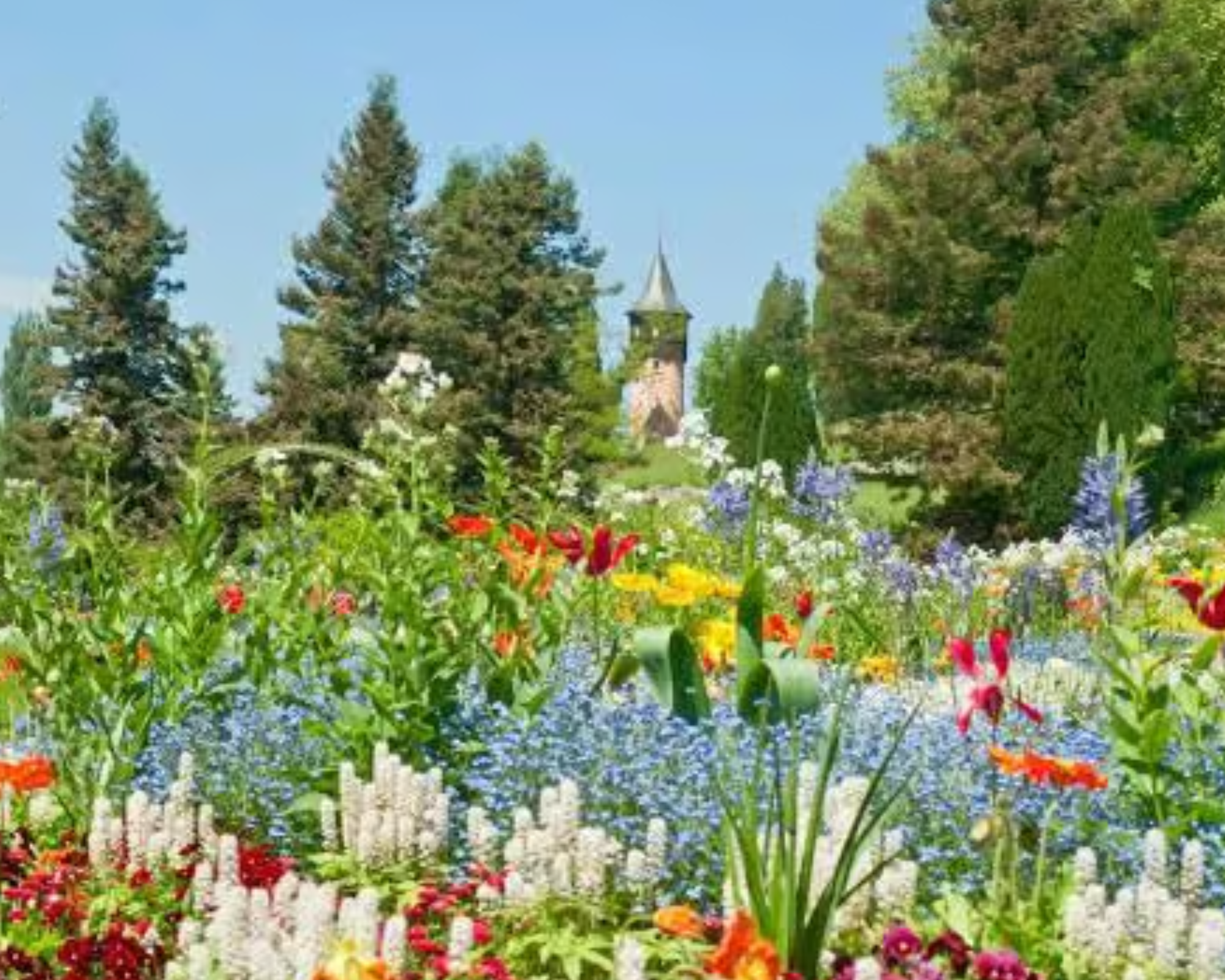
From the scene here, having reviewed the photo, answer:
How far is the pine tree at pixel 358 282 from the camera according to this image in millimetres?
33750

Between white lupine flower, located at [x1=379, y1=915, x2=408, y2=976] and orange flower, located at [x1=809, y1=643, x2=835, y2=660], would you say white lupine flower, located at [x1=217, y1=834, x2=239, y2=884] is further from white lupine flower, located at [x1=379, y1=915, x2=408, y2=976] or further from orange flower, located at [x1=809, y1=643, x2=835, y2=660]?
orange flower, located at [x1=809, y1=643, x2=835, y2=660]

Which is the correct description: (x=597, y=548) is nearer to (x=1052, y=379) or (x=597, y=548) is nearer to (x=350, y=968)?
(x=350, y=968)

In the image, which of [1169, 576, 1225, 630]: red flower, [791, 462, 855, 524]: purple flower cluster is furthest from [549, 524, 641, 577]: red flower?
[791, 462, 855, 524]: purple flower cluster

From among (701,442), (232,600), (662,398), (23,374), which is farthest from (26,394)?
(232,600)

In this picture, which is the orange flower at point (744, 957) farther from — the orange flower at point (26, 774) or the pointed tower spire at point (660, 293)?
the pointed tower spire at point (660, 293)

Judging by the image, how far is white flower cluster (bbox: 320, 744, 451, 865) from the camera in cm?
460

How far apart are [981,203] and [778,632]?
785 inches

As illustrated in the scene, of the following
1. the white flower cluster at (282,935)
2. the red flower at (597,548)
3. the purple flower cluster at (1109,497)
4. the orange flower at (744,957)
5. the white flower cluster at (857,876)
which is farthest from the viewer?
the red flower at (597,548)

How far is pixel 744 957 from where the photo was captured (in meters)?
3.01

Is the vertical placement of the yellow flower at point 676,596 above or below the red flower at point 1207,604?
above

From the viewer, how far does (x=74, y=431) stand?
6.38 meters

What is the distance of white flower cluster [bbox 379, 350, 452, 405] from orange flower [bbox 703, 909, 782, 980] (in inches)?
119

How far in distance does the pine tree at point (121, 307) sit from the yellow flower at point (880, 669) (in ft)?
84.5

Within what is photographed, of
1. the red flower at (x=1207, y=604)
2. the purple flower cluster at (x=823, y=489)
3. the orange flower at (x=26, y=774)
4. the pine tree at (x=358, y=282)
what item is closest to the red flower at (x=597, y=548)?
the red flower at (x=1207, y=604)
